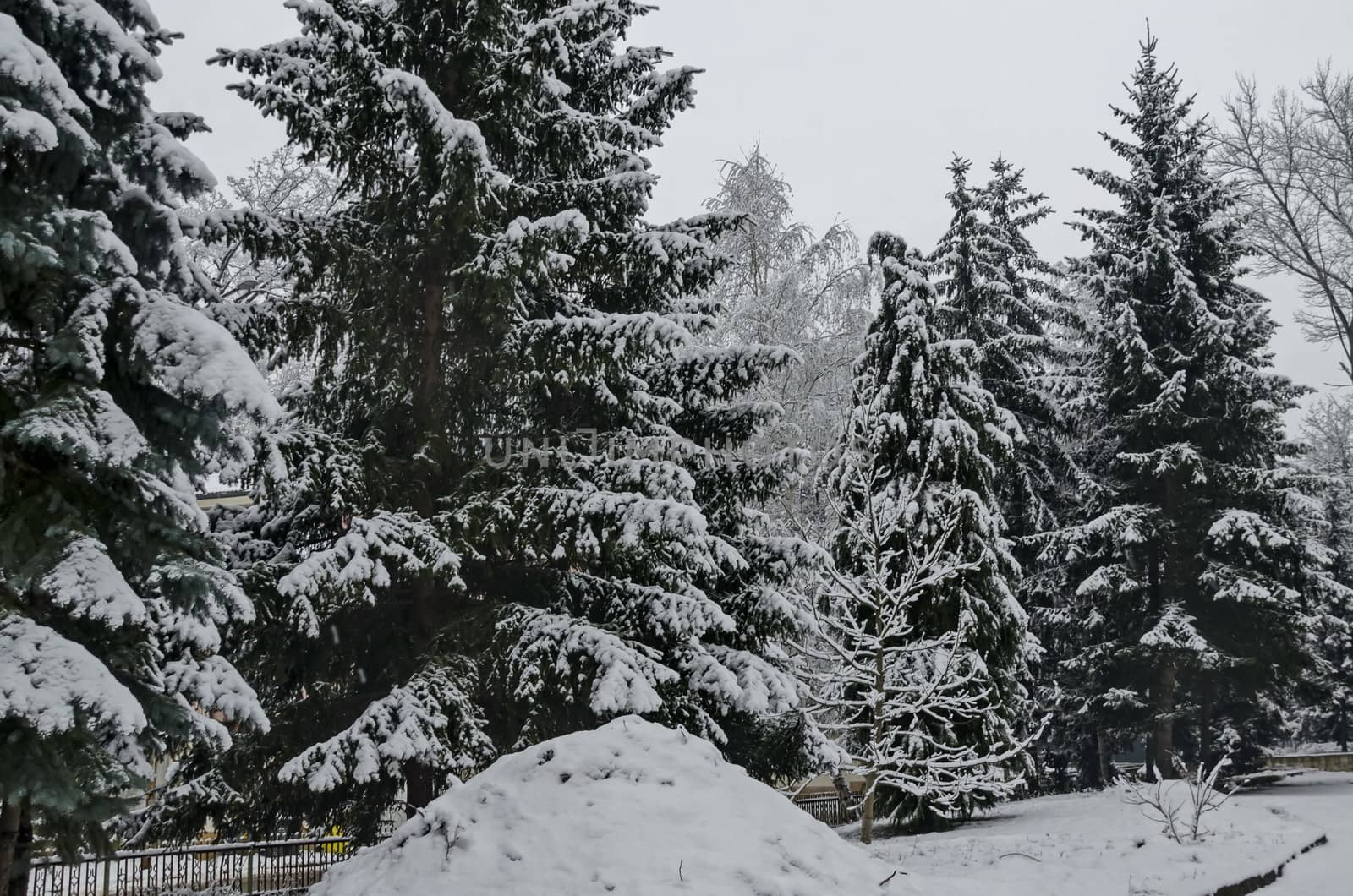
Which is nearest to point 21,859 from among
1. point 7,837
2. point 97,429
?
point 7,837

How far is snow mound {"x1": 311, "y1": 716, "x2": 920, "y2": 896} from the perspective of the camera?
5574 mm

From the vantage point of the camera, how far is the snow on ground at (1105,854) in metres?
9.72

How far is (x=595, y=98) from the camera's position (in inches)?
607

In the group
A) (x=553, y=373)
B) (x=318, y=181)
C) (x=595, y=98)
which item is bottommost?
(x=553, y=373)

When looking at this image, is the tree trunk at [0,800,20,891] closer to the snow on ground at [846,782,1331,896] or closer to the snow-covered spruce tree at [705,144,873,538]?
the snow on ground at [846,782,1331,896]

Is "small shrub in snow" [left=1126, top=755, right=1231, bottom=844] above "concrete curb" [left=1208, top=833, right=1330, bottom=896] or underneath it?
above

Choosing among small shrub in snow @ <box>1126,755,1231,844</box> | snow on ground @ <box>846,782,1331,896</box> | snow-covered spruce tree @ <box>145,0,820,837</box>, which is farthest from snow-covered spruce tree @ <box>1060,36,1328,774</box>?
snow-covered spruce tree @ <box>145,0,820,837</box>

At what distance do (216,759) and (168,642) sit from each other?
2.07m

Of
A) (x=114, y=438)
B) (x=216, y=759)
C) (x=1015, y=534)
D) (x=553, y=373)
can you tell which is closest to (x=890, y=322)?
(x=553, y=373)

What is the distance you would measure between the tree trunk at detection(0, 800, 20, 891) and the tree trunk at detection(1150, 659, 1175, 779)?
71.4ft

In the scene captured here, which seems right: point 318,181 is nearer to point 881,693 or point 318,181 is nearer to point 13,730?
point 881,693

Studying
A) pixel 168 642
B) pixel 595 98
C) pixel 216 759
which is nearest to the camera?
pixel 168 642

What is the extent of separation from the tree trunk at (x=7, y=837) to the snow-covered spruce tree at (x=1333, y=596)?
23564 millimetres

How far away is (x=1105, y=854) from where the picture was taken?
1136cm
